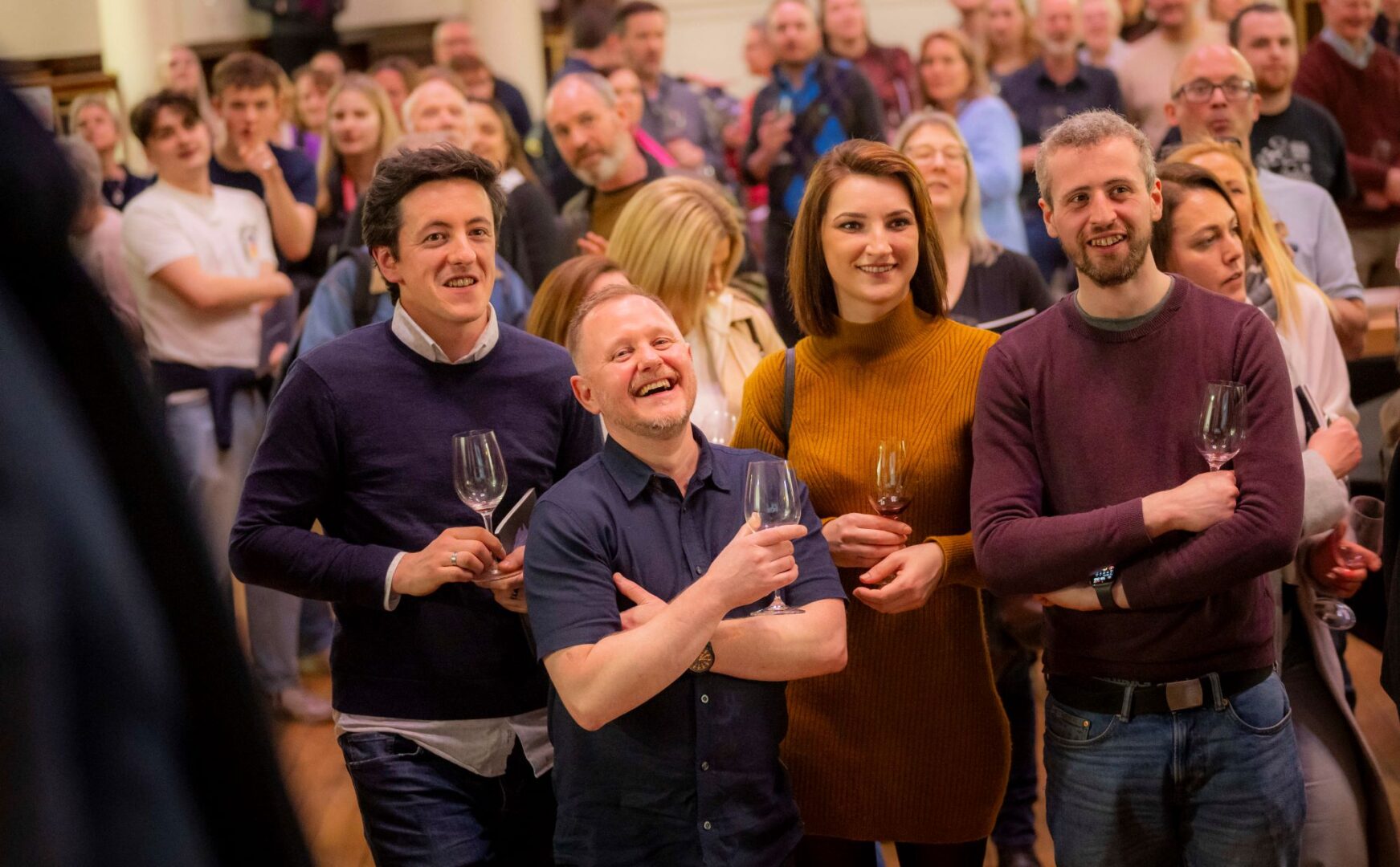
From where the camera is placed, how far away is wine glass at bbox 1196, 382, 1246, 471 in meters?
2.30

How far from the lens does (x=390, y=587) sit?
2445mm

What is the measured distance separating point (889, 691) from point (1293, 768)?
2.32 feet

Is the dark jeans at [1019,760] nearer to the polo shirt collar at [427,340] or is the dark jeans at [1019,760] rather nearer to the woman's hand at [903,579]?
the woman's hand at [903,579]

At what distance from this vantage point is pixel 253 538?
2512 millimetres

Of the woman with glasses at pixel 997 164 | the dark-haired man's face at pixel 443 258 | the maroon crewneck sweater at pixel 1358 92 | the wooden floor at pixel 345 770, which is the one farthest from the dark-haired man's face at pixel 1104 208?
the maroon crewneck sweater at pixel 1358 92

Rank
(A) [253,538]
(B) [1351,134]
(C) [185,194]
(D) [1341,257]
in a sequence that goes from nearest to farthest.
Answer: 1. (A) [253,538]
2. (D) [1341,257]
3. (C) [185,194]
4. (B) [1351,134]

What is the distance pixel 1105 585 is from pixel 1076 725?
265 millimetres

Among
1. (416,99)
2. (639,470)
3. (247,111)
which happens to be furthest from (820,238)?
(247,111)

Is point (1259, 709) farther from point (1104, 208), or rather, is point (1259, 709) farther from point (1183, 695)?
point (1104, 208)

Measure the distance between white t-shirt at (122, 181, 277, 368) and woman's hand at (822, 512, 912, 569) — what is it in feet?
10.0

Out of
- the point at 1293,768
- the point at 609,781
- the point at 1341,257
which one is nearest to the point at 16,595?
the point at 609,781

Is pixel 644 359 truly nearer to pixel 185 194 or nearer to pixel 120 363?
pixel 120 363

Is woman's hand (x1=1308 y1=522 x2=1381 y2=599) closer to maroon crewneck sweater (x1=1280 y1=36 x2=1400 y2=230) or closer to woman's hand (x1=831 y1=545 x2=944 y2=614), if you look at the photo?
woman's hand (x1=831 y1=545 x2=944 y2=614)

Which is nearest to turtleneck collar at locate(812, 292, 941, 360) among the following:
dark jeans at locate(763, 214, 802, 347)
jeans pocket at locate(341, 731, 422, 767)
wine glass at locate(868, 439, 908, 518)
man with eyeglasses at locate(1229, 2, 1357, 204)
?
wine glass at locate(868, 439, 908, 518)
